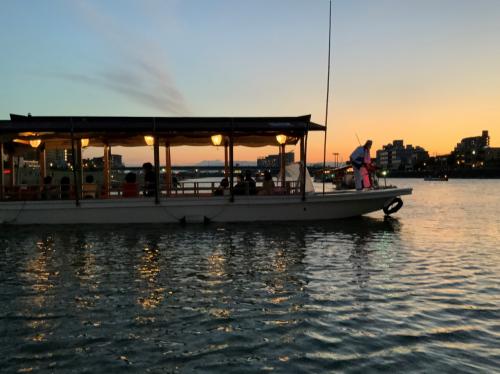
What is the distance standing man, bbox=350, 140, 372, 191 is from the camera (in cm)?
1994

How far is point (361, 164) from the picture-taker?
20.1 meters

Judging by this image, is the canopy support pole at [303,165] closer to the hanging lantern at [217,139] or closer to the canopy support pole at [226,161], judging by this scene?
the hanging lantern at [217,139]

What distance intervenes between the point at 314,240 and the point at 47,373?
10565 millimetres

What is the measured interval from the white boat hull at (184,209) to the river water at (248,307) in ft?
13.7

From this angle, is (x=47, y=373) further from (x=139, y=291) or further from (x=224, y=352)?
(x=139, y=291)

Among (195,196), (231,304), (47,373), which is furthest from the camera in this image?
(195,196)

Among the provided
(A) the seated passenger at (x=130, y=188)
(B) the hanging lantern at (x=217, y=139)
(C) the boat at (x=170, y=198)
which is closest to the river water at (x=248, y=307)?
(C) the boat at (x=170, y=198)

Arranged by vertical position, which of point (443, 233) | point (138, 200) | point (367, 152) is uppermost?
point (367, 152)

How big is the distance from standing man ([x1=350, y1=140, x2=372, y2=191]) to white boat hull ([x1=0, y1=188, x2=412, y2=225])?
50.2 inches

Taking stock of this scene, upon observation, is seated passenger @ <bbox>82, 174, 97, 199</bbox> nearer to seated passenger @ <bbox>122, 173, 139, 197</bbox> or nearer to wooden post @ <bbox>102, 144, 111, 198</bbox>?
wooden post @ <bbox>102, 144, 111, 198</bbox>

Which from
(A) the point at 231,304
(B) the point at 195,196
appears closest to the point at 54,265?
(A) the point at 231,304

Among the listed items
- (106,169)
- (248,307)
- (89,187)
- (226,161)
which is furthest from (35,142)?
(248,307)

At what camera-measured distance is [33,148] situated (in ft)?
70.4

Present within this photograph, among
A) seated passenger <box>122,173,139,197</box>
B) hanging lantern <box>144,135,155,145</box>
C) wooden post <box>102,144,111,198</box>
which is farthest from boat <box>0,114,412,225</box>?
wooden post <box>102,144,111,198</box>
